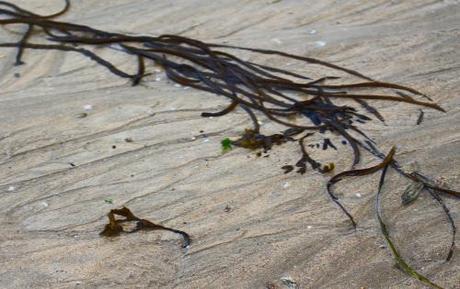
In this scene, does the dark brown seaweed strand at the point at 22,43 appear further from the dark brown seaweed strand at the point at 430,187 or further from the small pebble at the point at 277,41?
the dark brown seaweed strand at the point at 430,187

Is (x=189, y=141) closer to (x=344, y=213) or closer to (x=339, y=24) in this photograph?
(x=344, y=213)

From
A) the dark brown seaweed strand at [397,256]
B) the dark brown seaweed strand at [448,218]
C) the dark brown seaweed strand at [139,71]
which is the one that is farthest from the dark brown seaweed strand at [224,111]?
the dark brown seaweed strand at [448,218]

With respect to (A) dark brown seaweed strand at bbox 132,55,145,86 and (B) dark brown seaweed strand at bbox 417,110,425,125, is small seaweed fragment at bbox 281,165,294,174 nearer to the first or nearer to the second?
(B) dark brown seaweed strand at bbox 417,110,425,125

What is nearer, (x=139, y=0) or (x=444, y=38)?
(x=444, y=38)

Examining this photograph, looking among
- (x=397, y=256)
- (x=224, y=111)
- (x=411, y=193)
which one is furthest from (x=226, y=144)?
(x=397, y=256)

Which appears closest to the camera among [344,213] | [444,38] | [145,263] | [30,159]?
[145,263]

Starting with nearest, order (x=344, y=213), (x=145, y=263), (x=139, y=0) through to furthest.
Answer: (x=145, y=263)
(x=344, y=213)
(x=139, y=0)

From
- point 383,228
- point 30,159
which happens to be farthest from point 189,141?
point 383,228
